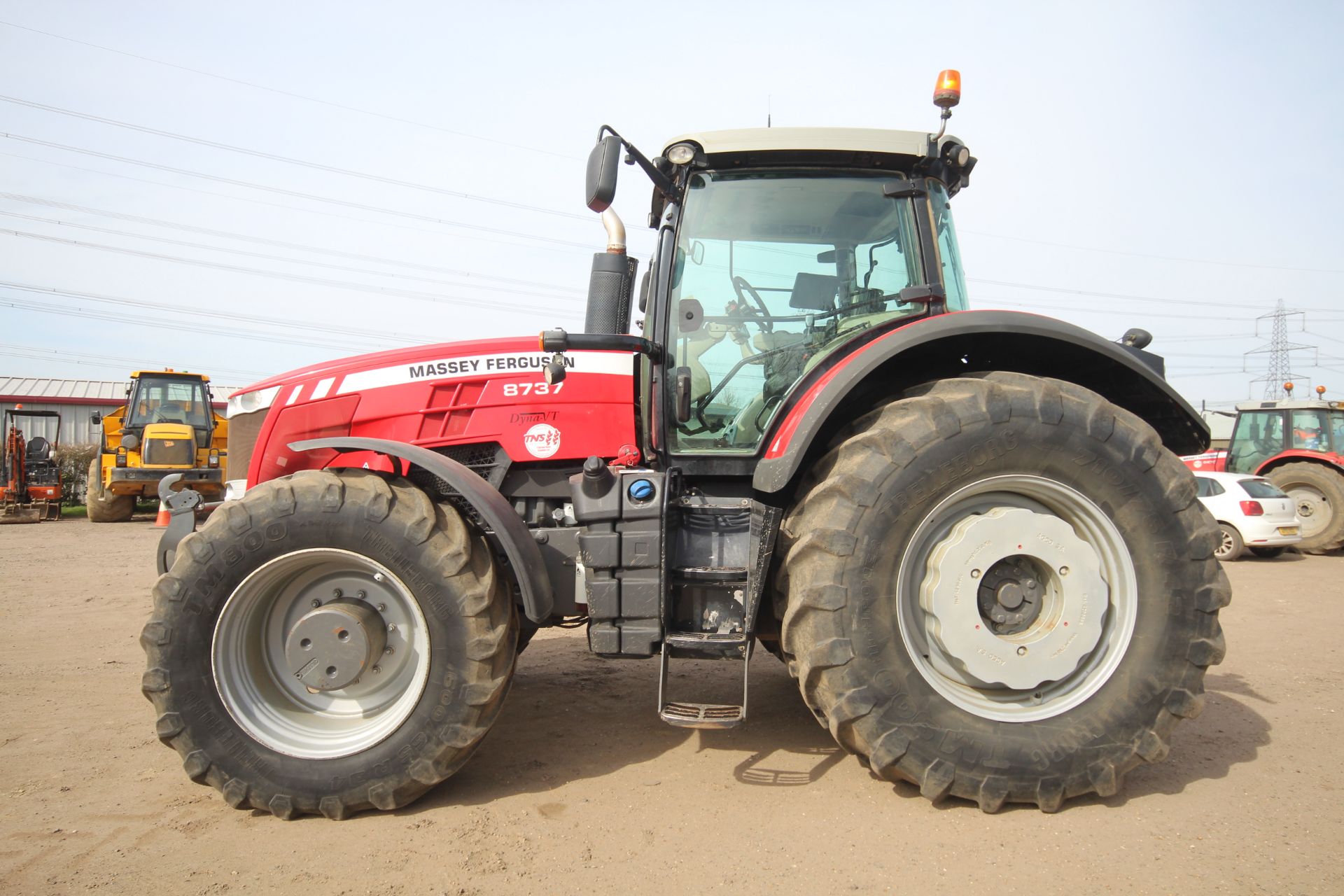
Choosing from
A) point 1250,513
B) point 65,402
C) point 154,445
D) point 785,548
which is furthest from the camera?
point 65,402

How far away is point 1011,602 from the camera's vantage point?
2.88 meters

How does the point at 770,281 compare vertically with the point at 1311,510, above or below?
above

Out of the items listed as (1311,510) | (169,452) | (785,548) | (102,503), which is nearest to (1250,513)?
(1311,510)

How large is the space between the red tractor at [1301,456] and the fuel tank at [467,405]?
472 inches

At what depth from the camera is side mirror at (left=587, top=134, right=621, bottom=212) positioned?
2.83 metres

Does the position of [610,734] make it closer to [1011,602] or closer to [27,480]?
[1011,602]

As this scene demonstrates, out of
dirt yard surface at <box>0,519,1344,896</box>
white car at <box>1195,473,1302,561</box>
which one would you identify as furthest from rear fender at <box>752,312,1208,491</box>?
white car at <box>1195,473,1302,561</box>

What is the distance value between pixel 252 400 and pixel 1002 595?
342 cm

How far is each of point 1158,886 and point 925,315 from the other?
2.07 m

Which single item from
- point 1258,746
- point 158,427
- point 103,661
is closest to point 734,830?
point 1258,746

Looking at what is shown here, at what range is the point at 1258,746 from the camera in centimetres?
343

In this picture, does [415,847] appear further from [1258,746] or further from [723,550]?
[1258,746]

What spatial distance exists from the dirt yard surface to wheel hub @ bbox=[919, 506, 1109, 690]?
484mm

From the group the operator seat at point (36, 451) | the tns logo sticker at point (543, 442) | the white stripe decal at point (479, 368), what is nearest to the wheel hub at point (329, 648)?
the tns logo sticker at point (543, 442)
